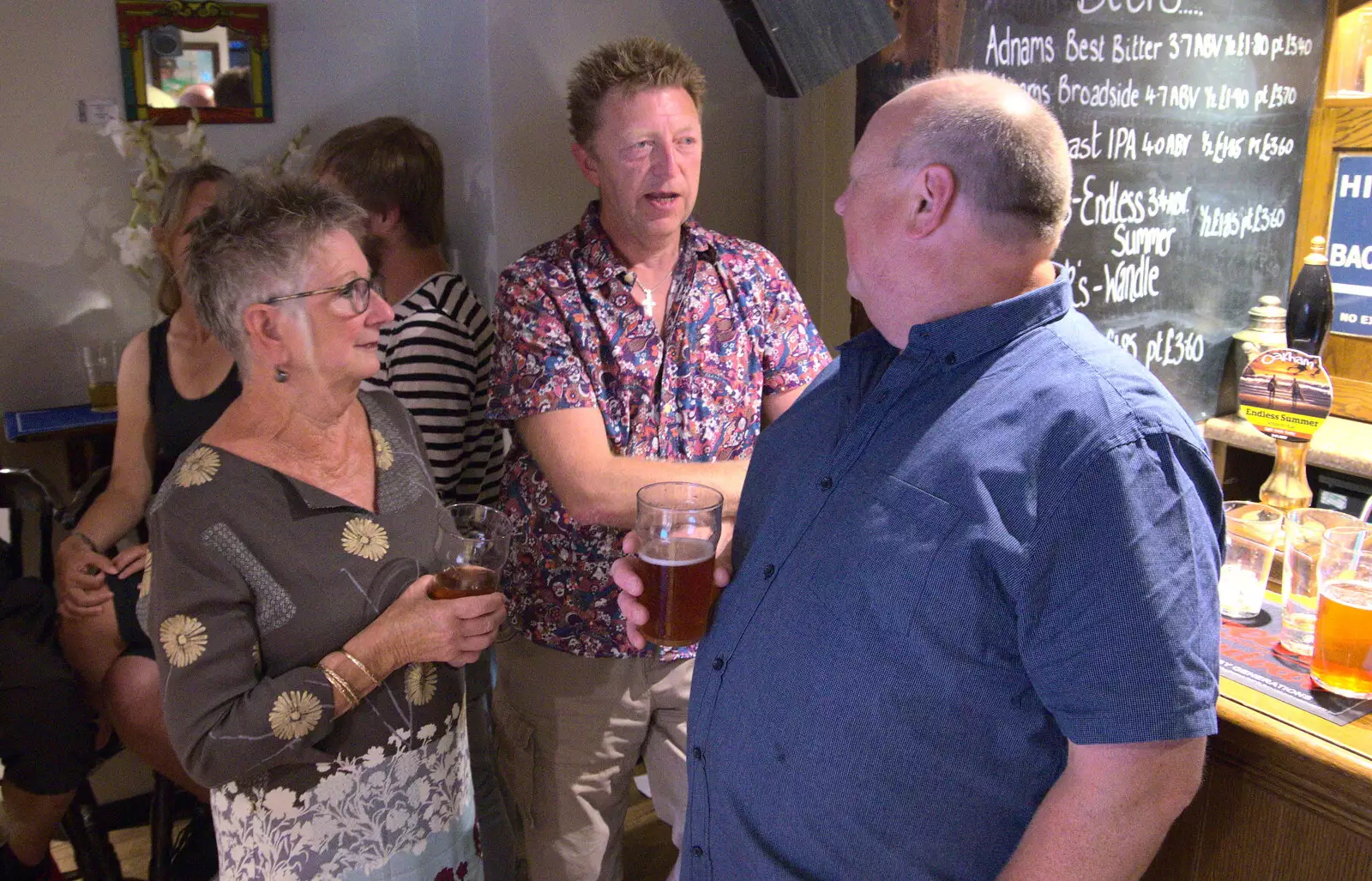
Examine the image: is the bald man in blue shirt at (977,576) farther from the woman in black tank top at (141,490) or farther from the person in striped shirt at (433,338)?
the woman in black tank top at (141,490)

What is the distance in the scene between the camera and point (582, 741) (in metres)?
2.03

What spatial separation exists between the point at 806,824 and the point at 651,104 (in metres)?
1.33

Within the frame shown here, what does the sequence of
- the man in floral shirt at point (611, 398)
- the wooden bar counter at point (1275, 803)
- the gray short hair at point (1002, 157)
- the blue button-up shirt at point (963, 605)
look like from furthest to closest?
the man in floral shirt at point (611, 398)
the wooden bar counter at point (1275, 803)
the gray short hair at point (1002, 157)
the blue button-up shirt at point (963, 605)

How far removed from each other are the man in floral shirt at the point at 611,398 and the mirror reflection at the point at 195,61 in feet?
5.75

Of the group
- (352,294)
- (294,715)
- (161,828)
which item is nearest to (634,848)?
(161,828)

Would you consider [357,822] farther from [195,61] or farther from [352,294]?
[195,61]

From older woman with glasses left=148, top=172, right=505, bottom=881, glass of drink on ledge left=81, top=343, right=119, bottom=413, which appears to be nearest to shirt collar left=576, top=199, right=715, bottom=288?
older woman with glasses left=148, top=172, right=505, bottom=881

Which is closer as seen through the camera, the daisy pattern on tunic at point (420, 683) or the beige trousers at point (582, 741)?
the daisy pattern on tunic at point (420, 683)

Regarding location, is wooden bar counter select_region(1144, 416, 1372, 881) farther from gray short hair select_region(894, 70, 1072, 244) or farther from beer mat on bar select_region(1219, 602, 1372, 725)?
gray short hair select_region(894, 70, 1072, 244)

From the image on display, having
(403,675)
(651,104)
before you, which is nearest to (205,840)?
(403,675)

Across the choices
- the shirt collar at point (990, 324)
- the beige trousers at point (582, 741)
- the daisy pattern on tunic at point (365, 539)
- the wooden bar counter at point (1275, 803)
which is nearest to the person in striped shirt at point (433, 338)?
the beige trousers at point (582, 741)

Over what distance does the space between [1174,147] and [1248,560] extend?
4.18ft

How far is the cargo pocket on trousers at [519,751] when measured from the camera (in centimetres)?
208

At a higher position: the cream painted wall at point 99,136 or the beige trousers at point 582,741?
the cream painted wall at point 99,136
